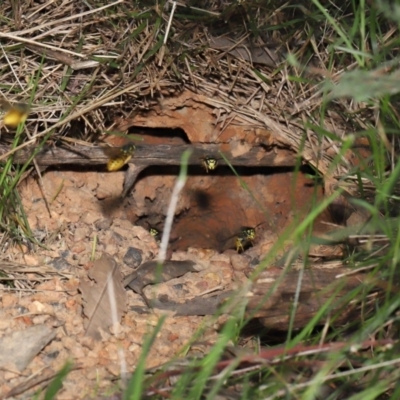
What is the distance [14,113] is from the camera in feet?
9.75

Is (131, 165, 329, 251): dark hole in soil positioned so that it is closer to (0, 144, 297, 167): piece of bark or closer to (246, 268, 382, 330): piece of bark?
(0, 144, 297, 167): piece of bark

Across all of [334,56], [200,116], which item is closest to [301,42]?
[334,56]

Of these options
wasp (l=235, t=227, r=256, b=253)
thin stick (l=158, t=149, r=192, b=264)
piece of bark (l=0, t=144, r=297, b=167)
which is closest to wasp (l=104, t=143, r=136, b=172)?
piece of bark (l=0, t=144, r=297, b=167)

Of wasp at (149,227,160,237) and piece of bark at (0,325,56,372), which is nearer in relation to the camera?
piece of bark at (0,325,56,372)

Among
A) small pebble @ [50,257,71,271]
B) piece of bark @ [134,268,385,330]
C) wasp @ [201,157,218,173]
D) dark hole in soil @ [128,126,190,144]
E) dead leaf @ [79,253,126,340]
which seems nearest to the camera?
piece of bark @ [134,268,385,330]

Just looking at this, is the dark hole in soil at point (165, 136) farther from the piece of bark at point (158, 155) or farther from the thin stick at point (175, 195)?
the thin stick at point (175, 195)

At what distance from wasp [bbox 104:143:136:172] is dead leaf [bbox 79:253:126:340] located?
0.49 m

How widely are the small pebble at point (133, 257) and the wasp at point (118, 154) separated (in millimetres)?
406

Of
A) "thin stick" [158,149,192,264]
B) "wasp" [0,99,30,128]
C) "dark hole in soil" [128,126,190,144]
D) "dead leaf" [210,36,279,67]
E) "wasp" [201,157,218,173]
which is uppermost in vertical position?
"thin stick" [158,149,192,264]

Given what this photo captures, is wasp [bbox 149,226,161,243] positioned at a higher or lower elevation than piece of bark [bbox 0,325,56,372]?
lower

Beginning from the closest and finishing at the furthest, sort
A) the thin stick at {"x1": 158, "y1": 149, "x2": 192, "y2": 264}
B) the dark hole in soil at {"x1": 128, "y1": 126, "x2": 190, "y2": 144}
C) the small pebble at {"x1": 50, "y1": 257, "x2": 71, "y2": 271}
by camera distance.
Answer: the thin stick at {"x1": 158, "y1": 149, "x2": 192, "y2": 264}, the small pebble at {"x1": 50, "y1": 257, "x2": 71, "y2": 271}, the dark hole in soil at {"x1": 128, "y1": 126, "x2": 190, "y2": 144}

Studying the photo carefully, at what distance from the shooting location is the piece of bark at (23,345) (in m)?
Result: 2.43

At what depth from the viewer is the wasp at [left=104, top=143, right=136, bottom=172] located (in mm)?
3257

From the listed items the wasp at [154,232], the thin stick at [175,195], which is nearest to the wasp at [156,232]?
the wasp at [154,232]
